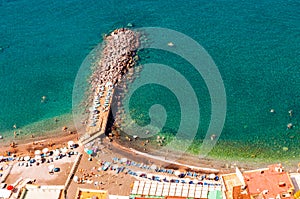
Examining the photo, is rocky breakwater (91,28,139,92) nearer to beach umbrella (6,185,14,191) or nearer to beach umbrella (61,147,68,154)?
beach umbrella (61,147,68,154)

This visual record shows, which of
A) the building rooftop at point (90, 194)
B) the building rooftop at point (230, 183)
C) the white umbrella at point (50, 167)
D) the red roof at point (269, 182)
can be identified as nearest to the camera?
the red roof at point (269, 182)

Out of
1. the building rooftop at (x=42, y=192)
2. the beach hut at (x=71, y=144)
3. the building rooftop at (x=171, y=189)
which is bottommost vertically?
the building rooftop at (x=42, y=192)

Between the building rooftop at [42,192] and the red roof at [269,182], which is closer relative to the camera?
the red roof at [269,182]

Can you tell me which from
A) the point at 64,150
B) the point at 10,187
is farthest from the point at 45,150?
the point at 10,187

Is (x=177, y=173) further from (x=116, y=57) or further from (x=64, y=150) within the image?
(x=116, y=57)

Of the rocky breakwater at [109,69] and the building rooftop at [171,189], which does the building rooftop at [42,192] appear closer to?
the building rooftop at [171,189]

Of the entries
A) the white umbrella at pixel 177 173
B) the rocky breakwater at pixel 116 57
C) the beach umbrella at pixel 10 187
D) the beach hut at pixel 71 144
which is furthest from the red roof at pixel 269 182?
the rocky breakwater at pixel 116 57

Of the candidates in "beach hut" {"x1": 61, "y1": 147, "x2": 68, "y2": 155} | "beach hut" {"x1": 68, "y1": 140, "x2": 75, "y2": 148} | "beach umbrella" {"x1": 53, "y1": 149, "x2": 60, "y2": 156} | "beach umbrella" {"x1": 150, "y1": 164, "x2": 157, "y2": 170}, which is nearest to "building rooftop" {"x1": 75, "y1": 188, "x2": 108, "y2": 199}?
"beach umbrella" {"x1": 150, "y1": 164, "x2": 157, "y2": 170}

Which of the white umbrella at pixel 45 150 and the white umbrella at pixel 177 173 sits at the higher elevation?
the white umbrella at pixel 45 150

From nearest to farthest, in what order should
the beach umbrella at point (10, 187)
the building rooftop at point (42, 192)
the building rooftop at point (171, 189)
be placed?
the building rooftop at point (171, 189) → the building rooftop at point (42, 192) → the beach umbrella at point (10, 187)
